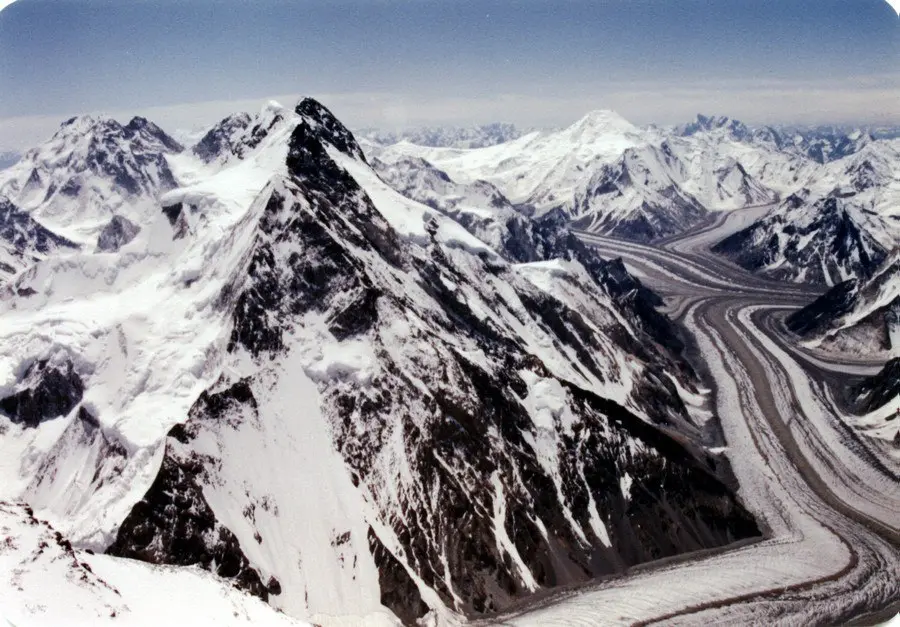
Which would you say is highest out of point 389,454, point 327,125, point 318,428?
point 327,125

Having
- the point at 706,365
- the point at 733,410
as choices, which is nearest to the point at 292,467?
the point at 733,410

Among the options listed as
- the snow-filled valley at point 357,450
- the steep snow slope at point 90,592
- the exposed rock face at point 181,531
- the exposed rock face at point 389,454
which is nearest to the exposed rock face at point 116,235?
the snow-filled valley at point 357,450

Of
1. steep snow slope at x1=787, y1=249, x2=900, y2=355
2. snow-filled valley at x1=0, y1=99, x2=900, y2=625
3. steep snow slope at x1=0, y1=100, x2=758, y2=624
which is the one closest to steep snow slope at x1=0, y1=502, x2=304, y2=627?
snow-filled valley at x1=0, y1=99, x2=900, y2=625

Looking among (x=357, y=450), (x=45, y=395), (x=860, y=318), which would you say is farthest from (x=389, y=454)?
(x=860, y=318)

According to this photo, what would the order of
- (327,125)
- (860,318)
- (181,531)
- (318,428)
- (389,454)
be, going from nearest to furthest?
(181,531) < (318,428) < (389,454) < (327,125) < (860,318)

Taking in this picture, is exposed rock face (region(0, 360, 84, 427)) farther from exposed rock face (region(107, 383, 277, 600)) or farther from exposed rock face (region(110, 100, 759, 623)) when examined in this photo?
exposed rock face (region(107, 383, 277, 600))

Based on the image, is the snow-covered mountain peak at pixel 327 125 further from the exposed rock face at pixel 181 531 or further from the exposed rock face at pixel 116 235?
the exposed rock face at pixel 116 235

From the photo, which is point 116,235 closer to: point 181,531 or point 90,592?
point 181,531
